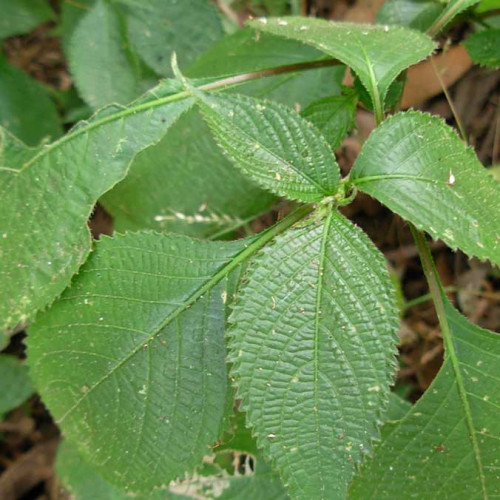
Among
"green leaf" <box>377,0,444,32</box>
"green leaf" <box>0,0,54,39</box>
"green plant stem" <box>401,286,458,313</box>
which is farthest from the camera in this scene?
"green leaf" <box>0,0,54,39</box>

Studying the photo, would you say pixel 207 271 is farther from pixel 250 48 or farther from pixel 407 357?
pixel 407 357

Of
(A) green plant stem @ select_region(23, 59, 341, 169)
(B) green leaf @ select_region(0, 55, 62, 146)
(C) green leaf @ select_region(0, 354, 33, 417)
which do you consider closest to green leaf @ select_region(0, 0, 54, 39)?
(B) green leaf @ select_region(0, 55, 62, 146)

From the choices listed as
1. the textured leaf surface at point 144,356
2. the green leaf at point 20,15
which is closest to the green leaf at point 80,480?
the textured leaf surface at point 144,356

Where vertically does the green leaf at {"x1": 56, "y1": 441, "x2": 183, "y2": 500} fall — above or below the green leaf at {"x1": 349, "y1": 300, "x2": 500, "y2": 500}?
below

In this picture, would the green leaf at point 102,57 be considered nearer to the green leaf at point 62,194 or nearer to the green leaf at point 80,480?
the green leaf at point 62,194

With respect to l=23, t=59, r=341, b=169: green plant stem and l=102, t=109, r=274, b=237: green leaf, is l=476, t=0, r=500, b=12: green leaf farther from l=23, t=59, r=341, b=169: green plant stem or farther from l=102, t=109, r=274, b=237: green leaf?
l=102, t=109, r=274, b=237: green leaf

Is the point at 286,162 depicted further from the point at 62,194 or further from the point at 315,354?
the point at 62,194

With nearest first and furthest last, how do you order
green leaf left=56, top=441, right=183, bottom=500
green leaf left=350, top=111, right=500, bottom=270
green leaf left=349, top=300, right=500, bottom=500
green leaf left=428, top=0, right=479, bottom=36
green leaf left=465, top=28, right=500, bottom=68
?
1. green leaf left=350, top=111, right=500, bottom=270
2. green leaf left=349, top=300, right=500, bottom=500
3. green leaf left=428, top=0, right=479, bottom=36
4. green leaf left=465, top=28, right=500, bottom=68
5. green leaf left=56, top=441, right=183, bottom=500
